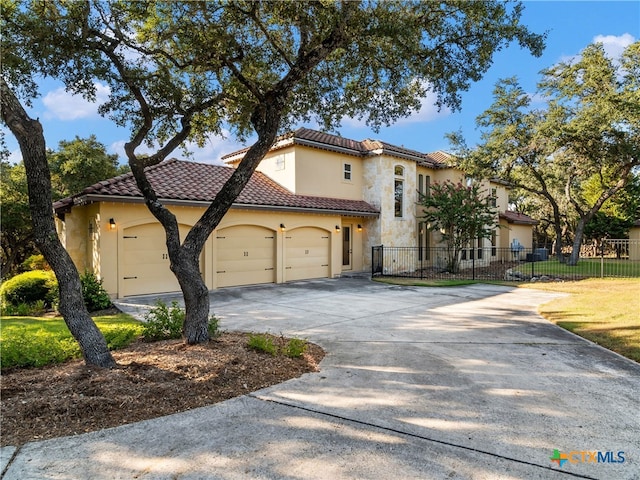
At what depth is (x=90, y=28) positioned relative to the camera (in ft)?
21.8

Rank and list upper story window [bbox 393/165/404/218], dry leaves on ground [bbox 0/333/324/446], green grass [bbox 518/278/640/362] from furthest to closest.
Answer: upper story window [bbox 393/165/404/218] < green grass [bbox 518/278/640/362] < dry leaves on ground [bbox 0/333/324/446]

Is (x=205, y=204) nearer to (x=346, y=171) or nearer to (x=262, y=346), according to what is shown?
(x=262, y=346)

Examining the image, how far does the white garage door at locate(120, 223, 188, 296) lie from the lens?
39.4 ft

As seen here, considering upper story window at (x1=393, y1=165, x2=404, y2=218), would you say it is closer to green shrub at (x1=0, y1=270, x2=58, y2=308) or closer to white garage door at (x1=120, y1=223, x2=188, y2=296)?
white garage door at (x1=120, y1=223, x2=188, y2=296)

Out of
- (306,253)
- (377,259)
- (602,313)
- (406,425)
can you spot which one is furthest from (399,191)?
(406,425)

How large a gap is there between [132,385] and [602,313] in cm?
1046

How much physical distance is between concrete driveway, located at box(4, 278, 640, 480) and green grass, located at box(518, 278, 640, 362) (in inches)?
21.0

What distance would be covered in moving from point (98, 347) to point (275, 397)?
8.01 ft

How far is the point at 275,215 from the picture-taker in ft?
51.3

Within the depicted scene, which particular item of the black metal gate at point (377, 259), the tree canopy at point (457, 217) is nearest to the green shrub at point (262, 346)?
the black metal gate at point (377, 259)

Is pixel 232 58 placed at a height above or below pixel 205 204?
above

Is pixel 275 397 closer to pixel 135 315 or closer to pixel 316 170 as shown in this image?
pixel 135 315

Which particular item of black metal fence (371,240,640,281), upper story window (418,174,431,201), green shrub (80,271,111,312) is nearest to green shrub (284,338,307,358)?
green shrub (80,271,111,312)

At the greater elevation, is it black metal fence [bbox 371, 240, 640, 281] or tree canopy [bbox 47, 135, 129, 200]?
tree canopy [bbox 47, 135, 129, 200]
